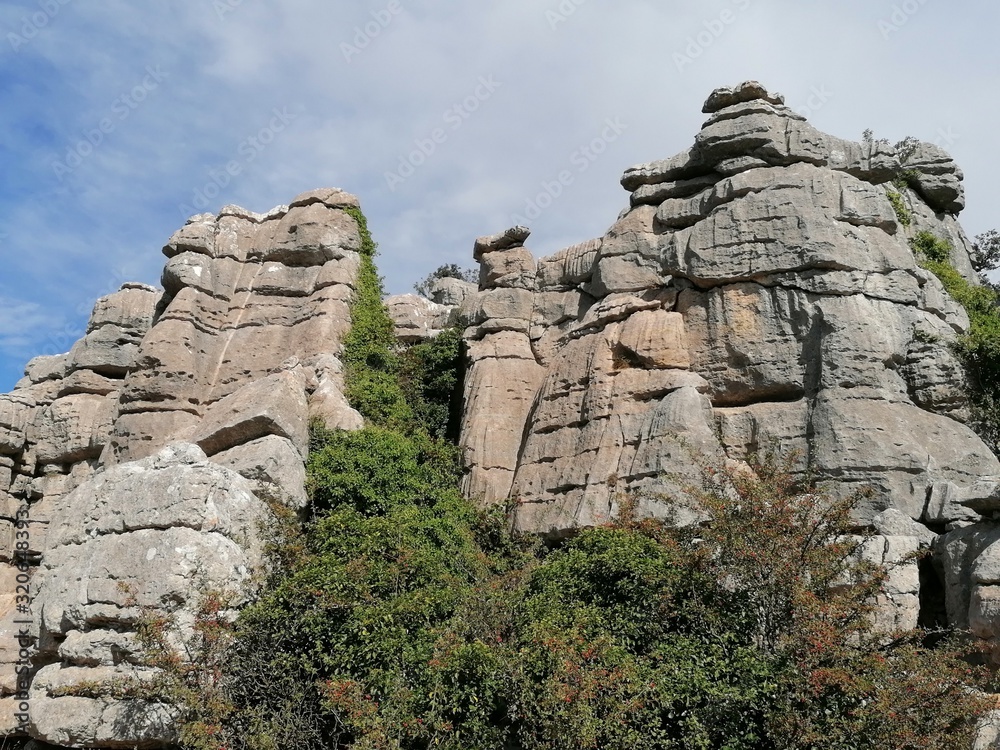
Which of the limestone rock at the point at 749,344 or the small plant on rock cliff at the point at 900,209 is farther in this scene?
the small plant on rock cliff at the point at 900,209

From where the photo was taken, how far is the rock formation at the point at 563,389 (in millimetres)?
13391

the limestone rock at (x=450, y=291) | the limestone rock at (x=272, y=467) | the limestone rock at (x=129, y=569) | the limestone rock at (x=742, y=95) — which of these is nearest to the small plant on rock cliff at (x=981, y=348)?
the limestone rock at (x=742, y=95)

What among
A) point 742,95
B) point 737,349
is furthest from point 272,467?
point 742,95

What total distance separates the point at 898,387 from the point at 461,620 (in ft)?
31.4

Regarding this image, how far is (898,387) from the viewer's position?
56.0 feet

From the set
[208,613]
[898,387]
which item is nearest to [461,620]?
[208,613]

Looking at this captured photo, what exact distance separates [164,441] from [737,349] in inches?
513

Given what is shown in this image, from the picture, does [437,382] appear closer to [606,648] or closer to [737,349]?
[737,349]

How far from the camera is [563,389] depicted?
1975 cm

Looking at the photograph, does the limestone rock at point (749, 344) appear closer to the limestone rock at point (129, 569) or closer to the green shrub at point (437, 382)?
the green shrub at point (437, 382)

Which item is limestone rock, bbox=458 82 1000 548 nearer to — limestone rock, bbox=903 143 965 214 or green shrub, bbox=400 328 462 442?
green shrub, bbox=400 328 462 442

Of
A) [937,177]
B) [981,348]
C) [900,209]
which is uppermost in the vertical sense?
[937,177]

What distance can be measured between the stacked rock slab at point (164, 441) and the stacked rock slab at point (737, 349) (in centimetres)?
445

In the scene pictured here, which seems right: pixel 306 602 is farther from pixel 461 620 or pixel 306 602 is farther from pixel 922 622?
pixel 922 622
